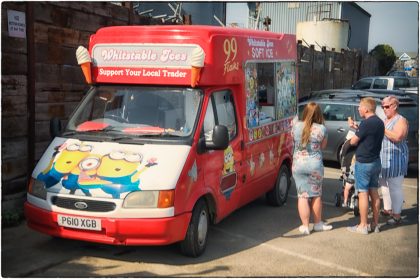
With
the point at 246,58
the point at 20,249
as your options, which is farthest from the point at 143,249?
the point at 246,58

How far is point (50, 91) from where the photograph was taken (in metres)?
7.38

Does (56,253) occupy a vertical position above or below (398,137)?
below

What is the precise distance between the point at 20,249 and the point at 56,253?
1.47 feet

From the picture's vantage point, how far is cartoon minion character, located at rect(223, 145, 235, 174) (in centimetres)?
617

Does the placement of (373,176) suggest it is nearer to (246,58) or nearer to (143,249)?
(246,58)

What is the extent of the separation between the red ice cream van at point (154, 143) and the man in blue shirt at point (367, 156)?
1.39 meters

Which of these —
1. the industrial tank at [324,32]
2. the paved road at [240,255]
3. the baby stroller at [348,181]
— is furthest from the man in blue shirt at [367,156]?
the industrial tank at [324,32]

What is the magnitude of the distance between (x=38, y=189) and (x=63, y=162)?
0.39m

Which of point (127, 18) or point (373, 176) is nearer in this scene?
point (373, 176)

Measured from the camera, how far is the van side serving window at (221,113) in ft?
19.5

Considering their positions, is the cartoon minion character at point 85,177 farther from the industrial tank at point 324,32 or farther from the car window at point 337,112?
the industrial tank at point 324,32

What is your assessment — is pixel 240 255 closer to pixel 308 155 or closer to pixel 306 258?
pixel 306 258

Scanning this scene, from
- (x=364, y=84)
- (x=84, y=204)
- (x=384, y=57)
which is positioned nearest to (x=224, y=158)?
(x=84, y=204)

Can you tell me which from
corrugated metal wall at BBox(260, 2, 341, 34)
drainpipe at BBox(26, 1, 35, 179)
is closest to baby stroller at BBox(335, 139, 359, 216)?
drainpipe at BBox(26, 1, 35, 179)
